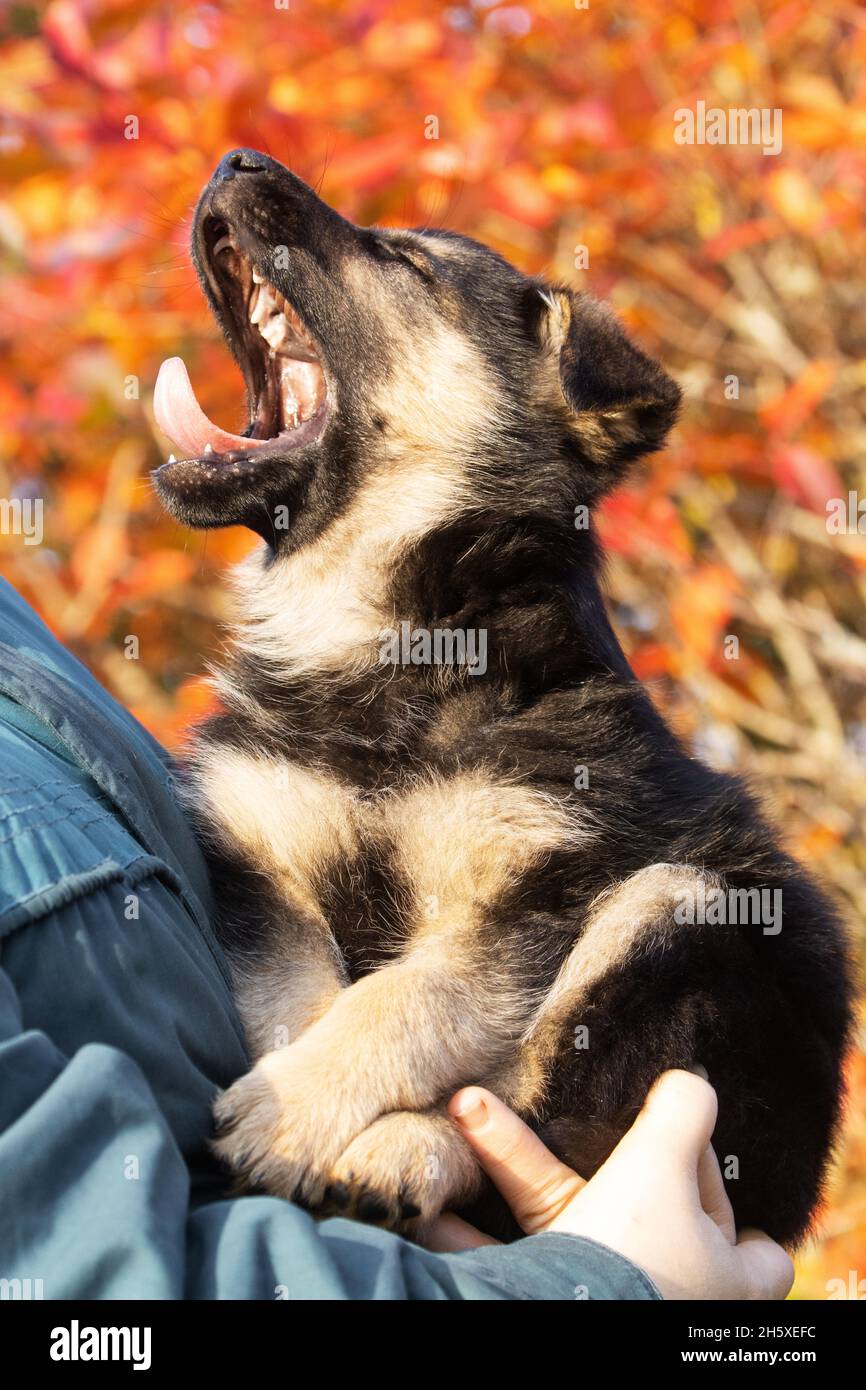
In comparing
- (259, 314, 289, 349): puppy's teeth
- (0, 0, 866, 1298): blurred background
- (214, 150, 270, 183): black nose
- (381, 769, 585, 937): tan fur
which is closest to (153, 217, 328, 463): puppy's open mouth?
(259, 314, 289, 349): puppy's teeth

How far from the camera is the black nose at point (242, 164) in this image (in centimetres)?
317

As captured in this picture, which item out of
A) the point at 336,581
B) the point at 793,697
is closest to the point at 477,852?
the point at 336,581

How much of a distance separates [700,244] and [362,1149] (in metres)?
4.92

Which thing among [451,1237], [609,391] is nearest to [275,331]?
[609,391]

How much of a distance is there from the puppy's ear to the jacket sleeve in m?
1.80

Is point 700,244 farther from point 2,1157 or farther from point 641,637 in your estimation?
point 2,1157

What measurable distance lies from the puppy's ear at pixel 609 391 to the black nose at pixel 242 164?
0.81 metres

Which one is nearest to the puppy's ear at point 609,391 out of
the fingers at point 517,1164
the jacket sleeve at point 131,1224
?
the fingers at point 517,1164

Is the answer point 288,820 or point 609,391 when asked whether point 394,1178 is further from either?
point 609,391

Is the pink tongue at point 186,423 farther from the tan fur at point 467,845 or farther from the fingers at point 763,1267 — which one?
the fingers at point 763,1267

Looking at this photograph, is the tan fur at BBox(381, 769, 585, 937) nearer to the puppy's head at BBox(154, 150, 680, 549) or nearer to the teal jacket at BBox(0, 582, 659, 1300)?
the teal jacket at BBox(0, 582, 659, 1300)

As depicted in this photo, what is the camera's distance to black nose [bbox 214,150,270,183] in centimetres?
317

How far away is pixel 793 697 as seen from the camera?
20.3 ft
